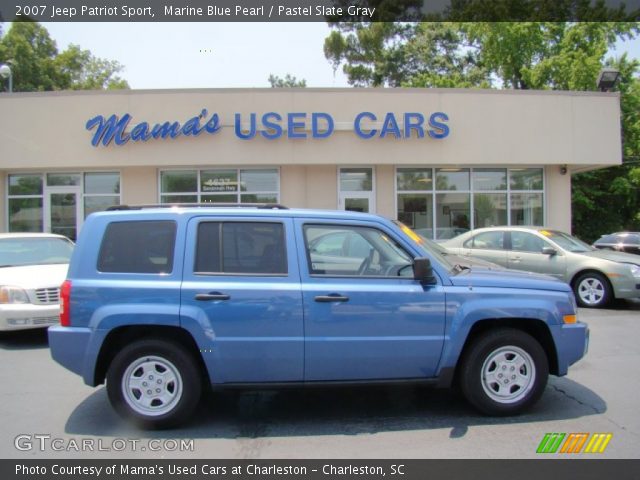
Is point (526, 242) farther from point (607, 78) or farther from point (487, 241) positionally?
point (607, 78)

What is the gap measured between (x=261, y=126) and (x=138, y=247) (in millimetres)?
10422

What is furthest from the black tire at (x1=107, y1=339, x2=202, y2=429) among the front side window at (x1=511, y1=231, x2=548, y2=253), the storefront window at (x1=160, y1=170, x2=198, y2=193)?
the storefront window at (x1=160, y1=170, x2=198, y2=193)

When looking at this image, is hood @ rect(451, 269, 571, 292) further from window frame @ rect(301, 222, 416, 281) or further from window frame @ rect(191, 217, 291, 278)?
window frame @ rect(191, 217, 291, 278)

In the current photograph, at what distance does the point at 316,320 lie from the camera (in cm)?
416

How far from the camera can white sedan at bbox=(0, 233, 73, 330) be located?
699 centimetres

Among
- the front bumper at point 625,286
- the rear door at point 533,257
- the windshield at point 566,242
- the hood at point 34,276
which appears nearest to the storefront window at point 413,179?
the rear door at point 533,257

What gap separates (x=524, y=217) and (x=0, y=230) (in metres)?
16.1

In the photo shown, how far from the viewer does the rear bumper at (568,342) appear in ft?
14.5

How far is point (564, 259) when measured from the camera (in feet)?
32.4

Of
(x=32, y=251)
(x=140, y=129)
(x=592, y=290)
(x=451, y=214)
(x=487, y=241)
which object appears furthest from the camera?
(x=451, y=214)

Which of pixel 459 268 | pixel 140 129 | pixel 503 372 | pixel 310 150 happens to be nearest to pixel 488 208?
pixel 310 150

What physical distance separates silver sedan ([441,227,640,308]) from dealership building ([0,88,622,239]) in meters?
4.48

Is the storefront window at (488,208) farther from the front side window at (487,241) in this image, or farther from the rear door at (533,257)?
the rear door at (533,257)

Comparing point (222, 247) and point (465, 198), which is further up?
point (465, 198)
